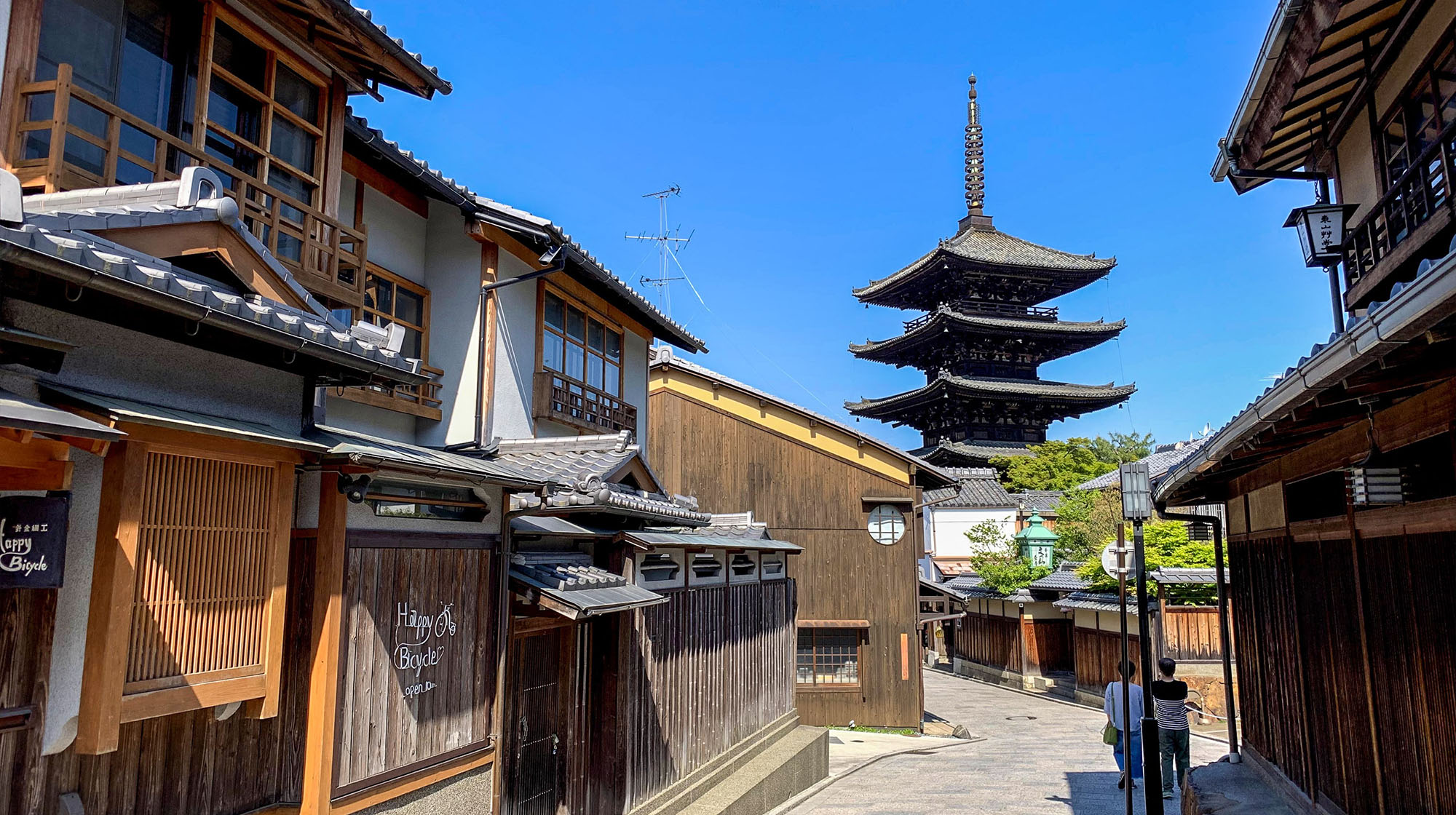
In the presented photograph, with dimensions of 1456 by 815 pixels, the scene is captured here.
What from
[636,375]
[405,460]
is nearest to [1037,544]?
[636,375]

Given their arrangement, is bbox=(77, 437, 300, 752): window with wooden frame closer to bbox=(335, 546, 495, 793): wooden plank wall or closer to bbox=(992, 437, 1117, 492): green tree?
bbox=(335, 546, 495, 793): wooden plank wall

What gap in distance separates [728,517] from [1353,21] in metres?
13.8

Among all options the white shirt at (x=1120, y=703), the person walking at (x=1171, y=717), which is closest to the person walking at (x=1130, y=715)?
the white shirt at (x=1120, y=703)

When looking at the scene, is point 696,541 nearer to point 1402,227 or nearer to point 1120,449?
point 1402,227

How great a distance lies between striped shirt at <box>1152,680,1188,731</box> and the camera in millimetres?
11908

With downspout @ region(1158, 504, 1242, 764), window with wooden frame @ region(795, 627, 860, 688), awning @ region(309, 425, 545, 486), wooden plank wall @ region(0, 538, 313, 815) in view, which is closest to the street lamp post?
downspout @ region(1158, 504, 1242, 764)

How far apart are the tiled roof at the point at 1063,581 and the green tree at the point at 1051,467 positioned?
14.0 m

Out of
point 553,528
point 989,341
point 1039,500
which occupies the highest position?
point 989,341

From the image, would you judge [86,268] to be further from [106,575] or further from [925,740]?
[925,740]

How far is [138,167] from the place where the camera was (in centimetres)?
578

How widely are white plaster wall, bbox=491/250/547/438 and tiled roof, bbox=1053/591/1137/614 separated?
753 inches

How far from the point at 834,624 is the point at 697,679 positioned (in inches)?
421

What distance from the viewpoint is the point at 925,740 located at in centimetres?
2122

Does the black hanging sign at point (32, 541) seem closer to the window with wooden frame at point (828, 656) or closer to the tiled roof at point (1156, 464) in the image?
the window with wooden frame at point (828, 656)
